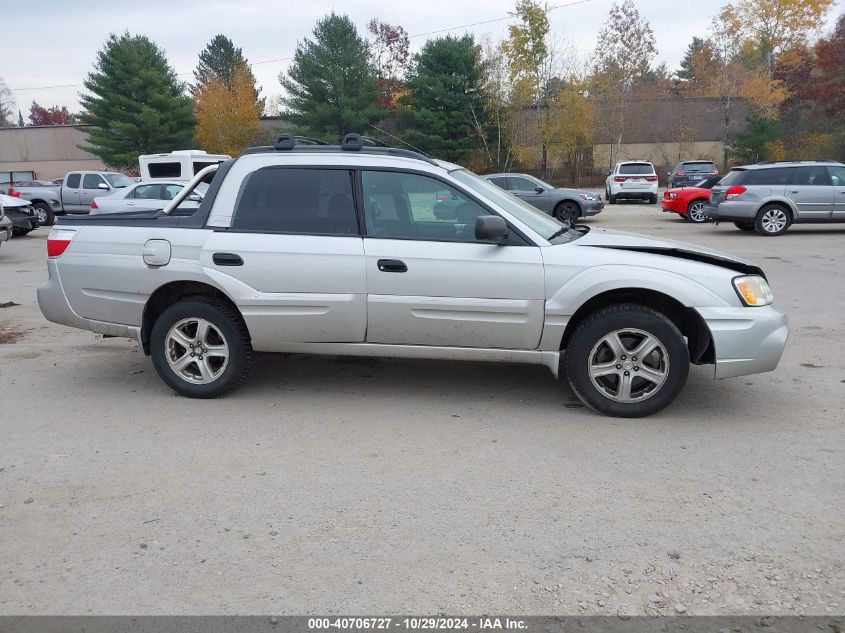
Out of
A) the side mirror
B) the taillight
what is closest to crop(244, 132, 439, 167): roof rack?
the side mirror

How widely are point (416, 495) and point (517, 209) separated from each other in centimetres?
243

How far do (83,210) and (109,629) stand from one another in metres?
22.3

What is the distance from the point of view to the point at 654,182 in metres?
27.6

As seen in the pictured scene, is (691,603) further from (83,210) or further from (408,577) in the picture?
(83,210)

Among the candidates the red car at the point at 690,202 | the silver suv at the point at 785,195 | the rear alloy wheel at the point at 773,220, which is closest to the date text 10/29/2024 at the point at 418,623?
the silver suv at the point at 785,195

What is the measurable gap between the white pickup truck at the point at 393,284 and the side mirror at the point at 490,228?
0.03 ft

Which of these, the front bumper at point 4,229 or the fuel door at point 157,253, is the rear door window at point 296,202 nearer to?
the fuel door at point 157,253

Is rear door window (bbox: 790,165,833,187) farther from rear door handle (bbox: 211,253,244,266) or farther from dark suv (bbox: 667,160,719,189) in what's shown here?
rear door handle (bbox: 211,253,244,266)

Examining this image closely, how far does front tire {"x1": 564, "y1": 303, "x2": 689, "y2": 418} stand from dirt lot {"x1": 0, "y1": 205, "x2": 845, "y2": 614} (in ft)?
0.60

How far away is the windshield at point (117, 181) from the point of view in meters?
23.4

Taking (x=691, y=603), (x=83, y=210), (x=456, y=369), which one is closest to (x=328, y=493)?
(x=691, y=603)

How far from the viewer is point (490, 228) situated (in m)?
4.67

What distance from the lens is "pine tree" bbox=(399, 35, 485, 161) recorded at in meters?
40.9

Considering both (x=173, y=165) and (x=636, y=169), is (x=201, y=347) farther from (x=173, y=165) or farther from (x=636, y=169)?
(x=636, y=169)
